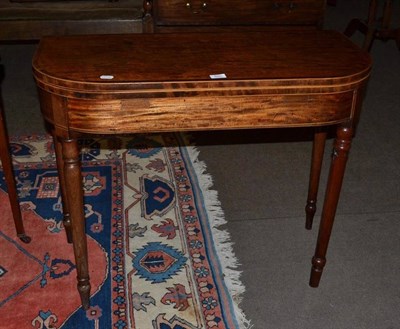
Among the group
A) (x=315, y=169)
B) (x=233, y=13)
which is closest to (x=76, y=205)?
(x=315, y=169)

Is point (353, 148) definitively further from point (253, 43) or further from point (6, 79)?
point (6, 79)

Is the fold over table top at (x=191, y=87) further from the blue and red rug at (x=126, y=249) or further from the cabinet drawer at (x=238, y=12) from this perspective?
the cabinet drawer at (x=238, y=12)

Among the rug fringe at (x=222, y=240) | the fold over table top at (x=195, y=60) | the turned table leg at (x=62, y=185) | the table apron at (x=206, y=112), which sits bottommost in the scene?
the rug fringe at (x=222, y=240)

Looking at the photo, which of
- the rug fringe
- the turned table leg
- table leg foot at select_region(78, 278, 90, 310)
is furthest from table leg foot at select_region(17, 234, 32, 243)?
the rug fringe

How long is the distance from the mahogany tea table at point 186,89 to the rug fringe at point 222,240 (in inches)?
17.0

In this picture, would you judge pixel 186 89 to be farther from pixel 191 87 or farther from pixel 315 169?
pixel 315 169

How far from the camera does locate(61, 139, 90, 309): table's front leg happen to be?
1230mm

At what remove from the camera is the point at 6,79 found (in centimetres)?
301

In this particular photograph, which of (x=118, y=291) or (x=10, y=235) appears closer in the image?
(x=118, y=291)

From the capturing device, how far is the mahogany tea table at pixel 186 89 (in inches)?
45.9

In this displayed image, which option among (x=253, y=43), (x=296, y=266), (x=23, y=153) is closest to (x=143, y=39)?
(x=253, y=43)

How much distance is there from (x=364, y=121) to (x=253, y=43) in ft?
4.70

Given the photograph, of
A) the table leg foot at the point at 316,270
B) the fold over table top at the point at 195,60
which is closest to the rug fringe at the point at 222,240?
the table leg foot at the point at 316,270

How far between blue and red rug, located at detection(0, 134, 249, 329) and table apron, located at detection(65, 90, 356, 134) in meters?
0.58
